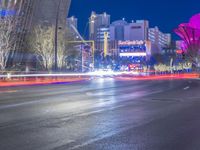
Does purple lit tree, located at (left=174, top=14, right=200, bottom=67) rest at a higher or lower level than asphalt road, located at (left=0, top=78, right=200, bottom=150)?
higher

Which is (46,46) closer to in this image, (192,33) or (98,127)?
(192,33)

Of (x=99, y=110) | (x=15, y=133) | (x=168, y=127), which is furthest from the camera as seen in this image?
(x=99, y=110)

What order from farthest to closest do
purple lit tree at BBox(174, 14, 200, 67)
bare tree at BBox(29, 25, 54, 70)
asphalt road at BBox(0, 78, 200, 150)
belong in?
Answer: 1. purple lit tree at BBox(174, 14, 200, 67)
2. bare tree at BBox(29, 25, 54, 70)
3. asphalt road at BBox(0, 78, 200, 150)

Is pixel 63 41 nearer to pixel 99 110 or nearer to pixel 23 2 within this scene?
pixel 23 2

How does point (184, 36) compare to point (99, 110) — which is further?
point (184, 36)

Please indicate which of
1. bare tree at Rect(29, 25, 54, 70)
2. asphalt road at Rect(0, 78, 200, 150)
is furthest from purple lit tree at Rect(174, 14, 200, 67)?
asphalt road at Rect(0, 78, 200, 150)

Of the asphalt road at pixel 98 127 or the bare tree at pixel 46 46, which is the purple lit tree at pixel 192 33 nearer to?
the bare tree at pixel 46 46

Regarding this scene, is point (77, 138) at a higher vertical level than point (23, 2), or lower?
lower

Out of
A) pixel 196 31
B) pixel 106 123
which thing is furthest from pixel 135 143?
pixel 196 31

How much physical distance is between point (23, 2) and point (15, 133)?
Answer: 269 feet

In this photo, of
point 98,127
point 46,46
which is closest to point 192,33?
point 46,46

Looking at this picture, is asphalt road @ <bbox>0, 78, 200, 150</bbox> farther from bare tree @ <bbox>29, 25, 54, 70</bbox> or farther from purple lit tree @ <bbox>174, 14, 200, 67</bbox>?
purple lit tree @ <bbox>174, 14, 200, 67</bbox>

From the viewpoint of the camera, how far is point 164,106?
742 inches

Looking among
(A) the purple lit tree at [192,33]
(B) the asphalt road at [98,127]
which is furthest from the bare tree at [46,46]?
(A) the purple lit tree at [192,33]
